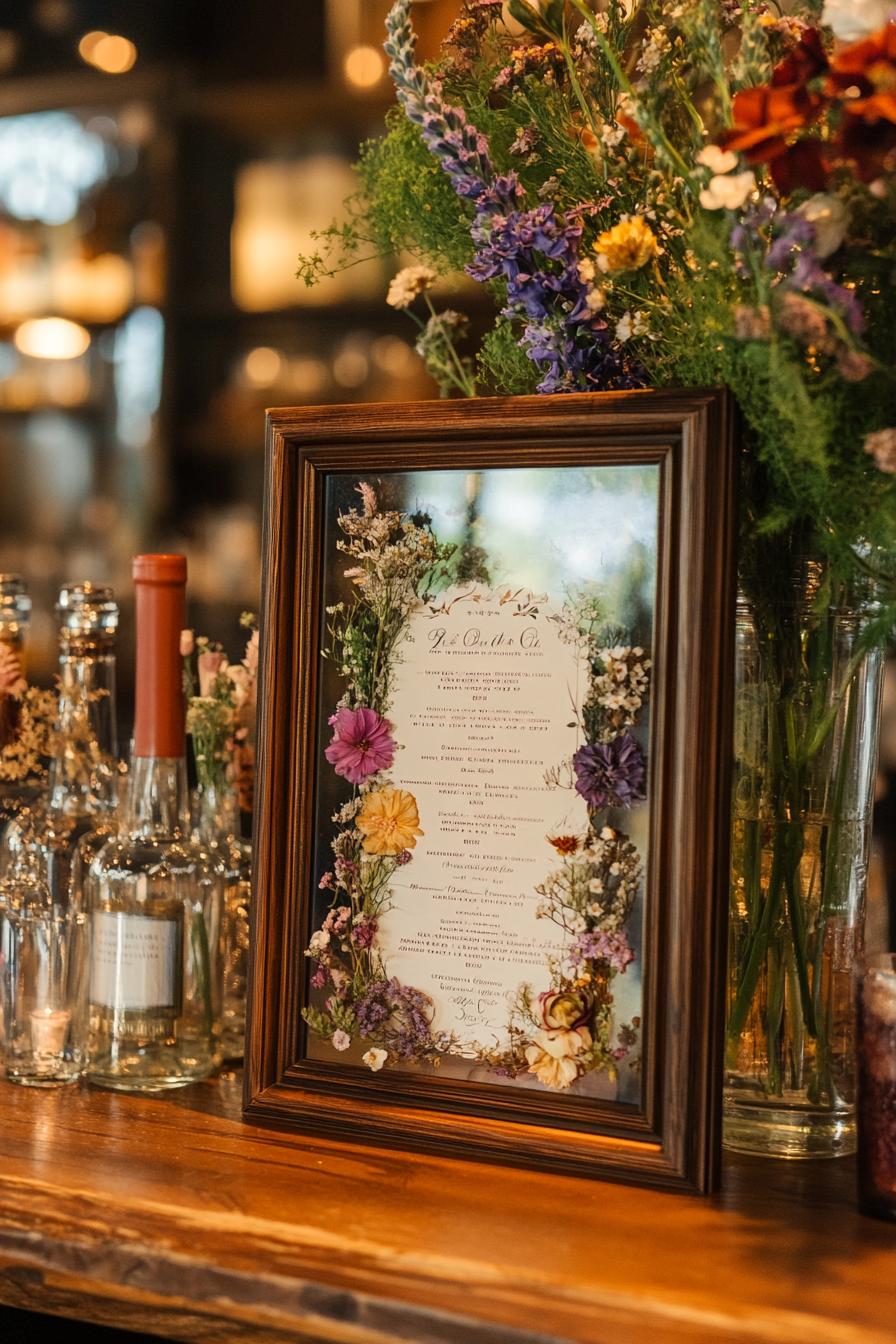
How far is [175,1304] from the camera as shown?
0.69 m

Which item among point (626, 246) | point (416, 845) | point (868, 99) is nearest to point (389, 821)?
point (416, 845)

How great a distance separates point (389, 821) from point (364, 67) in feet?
8.02

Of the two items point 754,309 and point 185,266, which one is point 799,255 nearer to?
point 754,309

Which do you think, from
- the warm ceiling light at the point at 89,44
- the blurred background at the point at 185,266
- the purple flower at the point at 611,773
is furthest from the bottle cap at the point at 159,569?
the warm ceiling light at the point at 89,44

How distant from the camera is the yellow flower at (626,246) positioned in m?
0.80

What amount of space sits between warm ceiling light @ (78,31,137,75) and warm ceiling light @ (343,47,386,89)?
50cm

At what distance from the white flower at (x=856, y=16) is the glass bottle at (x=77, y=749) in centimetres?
60

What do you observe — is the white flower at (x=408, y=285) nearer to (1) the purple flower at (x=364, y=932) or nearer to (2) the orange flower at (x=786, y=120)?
(2) the orange flower at (x=786, y=120)

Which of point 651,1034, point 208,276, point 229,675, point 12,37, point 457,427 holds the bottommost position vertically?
point 651,1034

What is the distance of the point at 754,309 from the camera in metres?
0.72

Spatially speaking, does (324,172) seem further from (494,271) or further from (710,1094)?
(710,1094)

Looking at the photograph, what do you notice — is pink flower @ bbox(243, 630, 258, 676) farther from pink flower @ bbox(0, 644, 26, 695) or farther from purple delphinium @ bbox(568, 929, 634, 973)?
purple delphinium @ bbox(568, 929, 634, 973)

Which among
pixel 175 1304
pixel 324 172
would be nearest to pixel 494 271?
pixel 175 1304

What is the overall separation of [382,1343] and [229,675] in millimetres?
553
